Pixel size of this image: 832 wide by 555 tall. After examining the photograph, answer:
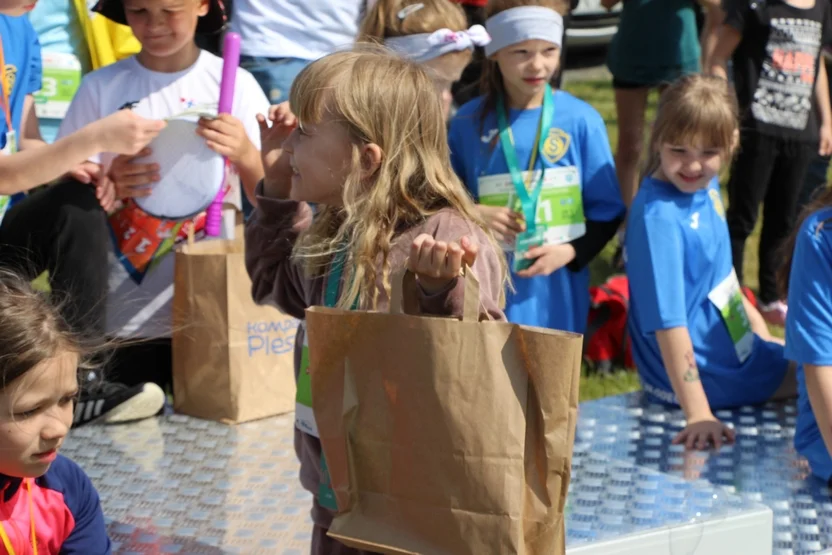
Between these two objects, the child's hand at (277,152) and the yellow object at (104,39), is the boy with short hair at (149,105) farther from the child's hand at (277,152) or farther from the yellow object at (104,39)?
the child's hand at (277,152)

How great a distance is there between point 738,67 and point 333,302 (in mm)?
3362

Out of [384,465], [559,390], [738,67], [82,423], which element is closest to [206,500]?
[82,423]

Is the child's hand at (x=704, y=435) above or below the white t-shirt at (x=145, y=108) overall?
below

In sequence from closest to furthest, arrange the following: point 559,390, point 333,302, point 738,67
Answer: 1. point 559,390
2. point 333,302
3. point 738,67

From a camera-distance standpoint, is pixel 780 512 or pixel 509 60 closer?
pixel 780 512

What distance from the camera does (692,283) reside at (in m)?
4.04

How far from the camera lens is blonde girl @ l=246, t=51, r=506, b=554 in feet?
7.36

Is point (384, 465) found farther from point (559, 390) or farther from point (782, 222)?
point (782, 222)

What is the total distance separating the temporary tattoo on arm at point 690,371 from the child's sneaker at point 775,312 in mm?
1640

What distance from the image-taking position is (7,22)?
3.88 meters

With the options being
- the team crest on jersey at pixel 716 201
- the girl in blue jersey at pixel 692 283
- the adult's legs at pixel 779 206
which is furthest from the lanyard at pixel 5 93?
the adult's legs at pixel 779 206

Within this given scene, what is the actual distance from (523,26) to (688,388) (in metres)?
1.31

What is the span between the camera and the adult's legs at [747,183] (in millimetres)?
5180

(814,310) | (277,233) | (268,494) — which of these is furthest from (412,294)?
(814,310)
